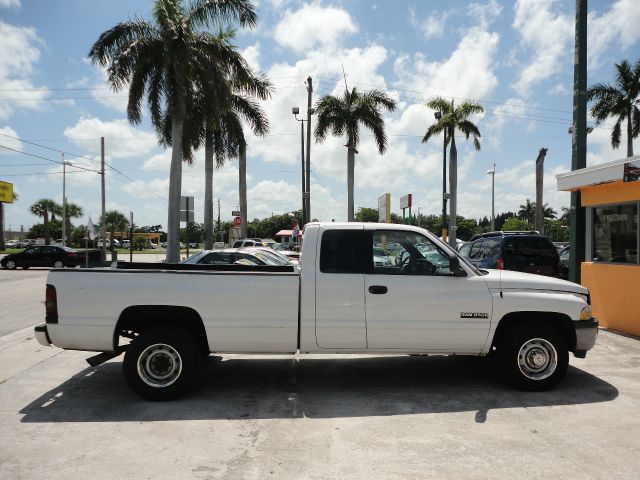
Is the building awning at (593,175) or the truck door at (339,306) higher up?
the building awning at (593,175)

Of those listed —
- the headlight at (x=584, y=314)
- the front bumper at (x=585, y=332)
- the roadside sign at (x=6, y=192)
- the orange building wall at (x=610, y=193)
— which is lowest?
the front bumper at (x=585, y=332)

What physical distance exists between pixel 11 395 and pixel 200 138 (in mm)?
22350

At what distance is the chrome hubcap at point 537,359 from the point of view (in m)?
5.72

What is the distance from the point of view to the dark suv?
40.7ft

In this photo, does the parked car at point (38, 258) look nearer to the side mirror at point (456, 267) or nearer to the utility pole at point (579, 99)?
the utility pole at point (579, 99)

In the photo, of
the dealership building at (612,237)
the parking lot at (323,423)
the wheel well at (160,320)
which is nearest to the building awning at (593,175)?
the dealership building at (612,237)

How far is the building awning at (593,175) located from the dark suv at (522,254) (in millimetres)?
2215

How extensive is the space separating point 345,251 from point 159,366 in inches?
92.3

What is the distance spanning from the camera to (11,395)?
5.70 metres

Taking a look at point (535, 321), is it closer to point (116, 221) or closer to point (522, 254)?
point (522, 254)

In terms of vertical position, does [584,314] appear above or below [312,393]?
above

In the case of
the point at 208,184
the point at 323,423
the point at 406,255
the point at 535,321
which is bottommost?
the point at 323,423

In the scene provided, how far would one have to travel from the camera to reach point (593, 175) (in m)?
9.54

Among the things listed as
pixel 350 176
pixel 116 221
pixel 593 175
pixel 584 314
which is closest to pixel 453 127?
pixel 350 176
